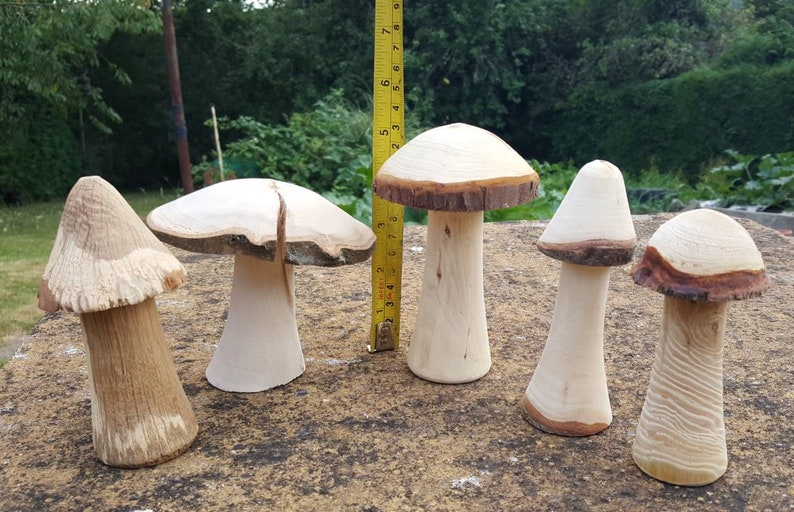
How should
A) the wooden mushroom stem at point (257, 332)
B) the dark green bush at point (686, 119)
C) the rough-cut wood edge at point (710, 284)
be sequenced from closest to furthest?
the rough-cut wood edge at point (710, 284), the wooden mushroom stem at point (257, 332), the dark green bush at point (686, 119)

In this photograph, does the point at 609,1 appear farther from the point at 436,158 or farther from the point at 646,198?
the point at 436,158

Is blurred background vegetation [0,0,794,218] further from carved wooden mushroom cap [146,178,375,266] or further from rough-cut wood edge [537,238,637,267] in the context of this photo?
rough-cut wood edge [537,238,637,267]

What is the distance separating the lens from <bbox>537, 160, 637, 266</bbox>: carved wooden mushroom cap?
115 cm

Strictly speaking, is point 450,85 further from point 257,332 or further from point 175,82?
point 257,332

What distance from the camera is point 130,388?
1.19 metres

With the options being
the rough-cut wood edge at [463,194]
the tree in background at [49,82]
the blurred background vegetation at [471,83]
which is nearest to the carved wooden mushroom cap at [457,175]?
the rough-cut wood edge at [463,194]

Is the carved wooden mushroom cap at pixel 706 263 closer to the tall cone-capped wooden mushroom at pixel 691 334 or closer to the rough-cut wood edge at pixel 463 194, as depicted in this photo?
the tall cone-capped wooden mushroom at pixel 691 334

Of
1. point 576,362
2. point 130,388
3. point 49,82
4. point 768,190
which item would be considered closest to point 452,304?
point 576,362

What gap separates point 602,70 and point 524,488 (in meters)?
9.74

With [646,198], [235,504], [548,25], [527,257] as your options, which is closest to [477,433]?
[235,504]

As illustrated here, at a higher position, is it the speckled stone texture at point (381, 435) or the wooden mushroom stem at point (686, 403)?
→ the wooden mushroom stem at point (686, 403)

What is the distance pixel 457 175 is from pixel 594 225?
0.29 meters

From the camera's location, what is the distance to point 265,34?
10555 mm

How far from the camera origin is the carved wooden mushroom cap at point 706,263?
3.29 feet
